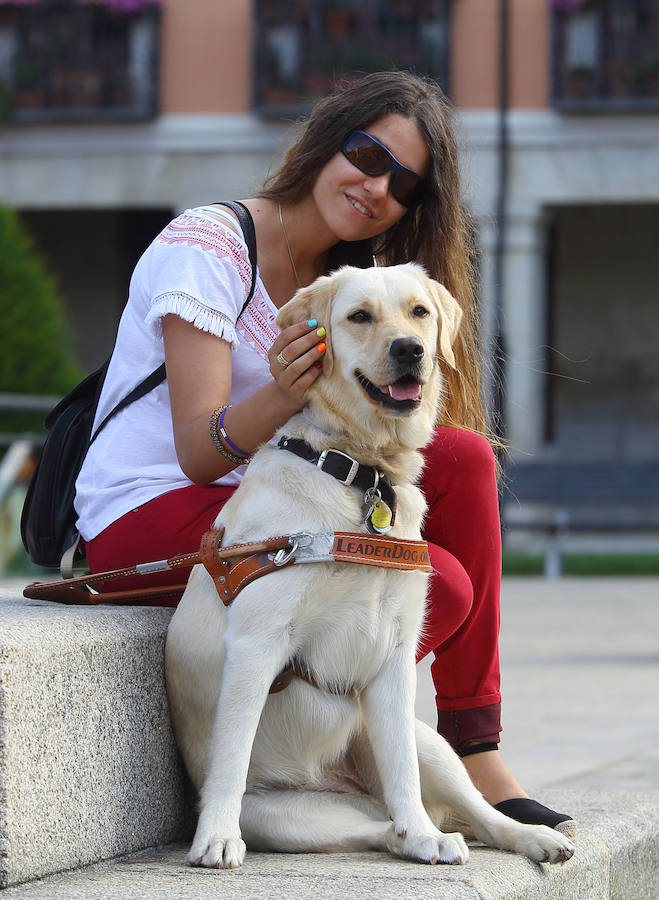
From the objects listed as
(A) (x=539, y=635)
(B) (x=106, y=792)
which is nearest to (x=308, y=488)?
(B) (x=106, y=792)

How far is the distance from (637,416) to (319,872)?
47.8 feet

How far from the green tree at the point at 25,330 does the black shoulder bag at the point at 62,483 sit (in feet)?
29.0

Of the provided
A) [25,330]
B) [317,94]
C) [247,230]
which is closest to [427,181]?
[247,230]

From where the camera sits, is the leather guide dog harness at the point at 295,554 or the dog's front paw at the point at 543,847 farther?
the dog's front paw at the point at 543,847

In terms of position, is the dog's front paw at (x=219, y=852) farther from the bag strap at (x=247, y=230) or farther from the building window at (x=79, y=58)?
the building window at (x=79, y=58)

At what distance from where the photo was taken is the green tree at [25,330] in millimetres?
11773

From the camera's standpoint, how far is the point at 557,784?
3924mm

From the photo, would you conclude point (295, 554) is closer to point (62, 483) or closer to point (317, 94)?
point (62, 483)

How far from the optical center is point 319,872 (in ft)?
7.31

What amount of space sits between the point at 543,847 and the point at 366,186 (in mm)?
1422

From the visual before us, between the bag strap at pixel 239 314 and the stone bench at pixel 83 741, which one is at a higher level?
the bag strap at pixel 239 314

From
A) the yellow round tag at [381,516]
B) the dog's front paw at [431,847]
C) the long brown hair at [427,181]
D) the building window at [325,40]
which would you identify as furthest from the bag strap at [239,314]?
the building window at [325,40]

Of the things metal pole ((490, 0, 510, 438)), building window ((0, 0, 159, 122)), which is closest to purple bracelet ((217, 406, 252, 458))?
metal pole ((490, 0, 510, 438))

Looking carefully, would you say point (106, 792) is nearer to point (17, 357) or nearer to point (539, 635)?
point (539, 635)
